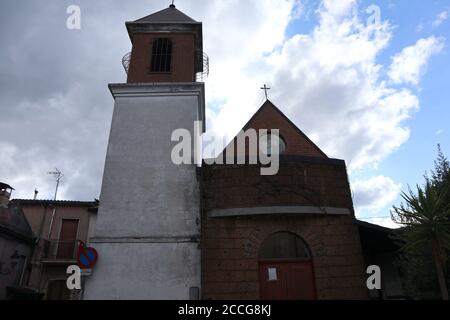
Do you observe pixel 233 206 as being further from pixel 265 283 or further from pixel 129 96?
pixel 129 96

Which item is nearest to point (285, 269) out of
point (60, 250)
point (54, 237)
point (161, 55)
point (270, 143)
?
point (270, 143)

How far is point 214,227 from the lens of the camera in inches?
413

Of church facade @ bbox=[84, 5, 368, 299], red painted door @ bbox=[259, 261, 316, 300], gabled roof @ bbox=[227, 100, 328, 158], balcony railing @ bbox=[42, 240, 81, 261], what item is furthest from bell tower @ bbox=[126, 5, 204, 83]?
balcony railing @ bbox=[42, 240, 81, 261]

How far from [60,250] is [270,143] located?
527 inches

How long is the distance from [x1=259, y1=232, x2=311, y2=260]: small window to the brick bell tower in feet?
7.07

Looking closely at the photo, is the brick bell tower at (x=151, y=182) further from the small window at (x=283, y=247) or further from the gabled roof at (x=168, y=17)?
the small window at (x=283, y=247)

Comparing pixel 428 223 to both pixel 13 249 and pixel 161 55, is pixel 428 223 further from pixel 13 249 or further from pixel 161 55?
pixel 13 249

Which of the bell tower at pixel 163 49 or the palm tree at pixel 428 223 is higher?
the bell tower at pixel 163 49

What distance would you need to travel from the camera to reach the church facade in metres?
9.91

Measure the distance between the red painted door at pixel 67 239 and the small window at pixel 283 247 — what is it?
1306 cm

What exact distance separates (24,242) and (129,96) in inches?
436

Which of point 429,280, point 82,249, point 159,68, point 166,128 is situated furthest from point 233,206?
point 159,68

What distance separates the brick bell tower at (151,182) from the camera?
10.0 meters

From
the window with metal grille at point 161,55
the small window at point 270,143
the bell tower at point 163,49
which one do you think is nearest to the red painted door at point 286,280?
the small window at point 270,143
